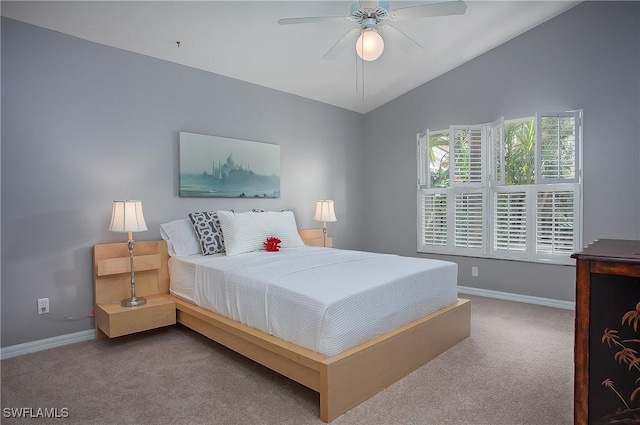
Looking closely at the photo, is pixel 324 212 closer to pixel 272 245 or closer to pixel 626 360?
pixel 272 245

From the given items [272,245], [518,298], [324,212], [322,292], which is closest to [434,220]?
[518,298]

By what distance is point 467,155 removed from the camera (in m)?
4.61

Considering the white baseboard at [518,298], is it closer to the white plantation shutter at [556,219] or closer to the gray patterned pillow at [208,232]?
the white plantation shutter at [556,219]

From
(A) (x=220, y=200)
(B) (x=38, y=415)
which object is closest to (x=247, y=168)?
(A) (x=220, y=200)

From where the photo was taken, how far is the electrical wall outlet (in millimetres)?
2975

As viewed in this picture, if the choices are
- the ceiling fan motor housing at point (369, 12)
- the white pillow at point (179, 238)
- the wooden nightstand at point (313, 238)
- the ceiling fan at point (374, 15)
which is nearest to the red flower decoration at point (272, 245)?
the white pillow at point (179, 238)

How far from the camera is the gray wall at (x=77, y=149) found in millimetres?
2861

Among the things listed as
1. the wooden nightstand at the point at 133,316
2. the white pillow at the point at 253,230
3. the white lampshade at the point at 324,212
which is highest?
the white lampshade at the point at 324,212

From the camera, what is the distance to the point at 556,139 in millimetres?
3941

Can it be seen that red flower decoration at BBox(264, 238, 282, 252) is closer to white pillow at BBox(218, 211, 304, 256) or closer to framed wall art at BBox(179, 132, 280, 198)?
white pillow at BBox(218, 211, 304, 256)

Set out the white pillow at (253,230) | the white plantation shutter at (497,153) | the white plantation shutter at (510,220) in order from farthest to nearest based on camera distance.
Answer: the white plantation shutter at (497,153), the white plantation shutter at (510,220), the white pillow at (253,230)

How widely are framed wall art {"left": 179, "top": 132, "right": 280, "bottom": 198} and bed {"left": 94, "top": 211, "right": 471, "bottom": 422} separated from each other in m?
0.78

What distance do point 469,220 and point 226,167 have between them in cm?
306

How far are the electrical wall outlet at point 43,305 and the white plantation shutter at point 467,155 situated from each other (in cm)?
436
